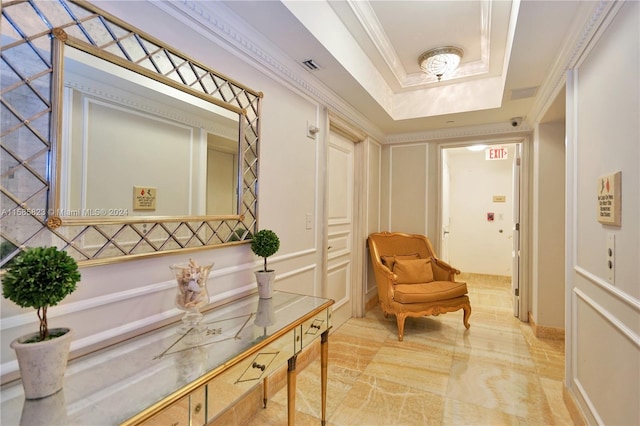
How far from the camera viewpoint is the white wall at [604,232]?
1200 millimetres

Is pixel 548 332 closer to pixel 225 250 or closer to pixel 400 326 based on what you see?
pixel 400 326

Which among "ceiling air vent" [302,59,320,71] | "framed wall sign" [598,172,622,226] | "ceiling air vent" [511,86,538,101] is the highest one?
"ceiling air vent" [511,86,538,101]

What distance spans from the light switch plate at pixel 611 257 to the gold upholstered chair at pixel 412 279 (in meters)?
1.66

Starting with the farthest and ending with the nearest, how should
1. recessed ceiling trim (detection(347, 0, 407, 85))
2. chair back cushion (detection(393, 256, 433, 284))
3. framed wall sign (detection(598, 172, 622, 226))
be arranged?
1. chair back cushion (detection(393, 256, 433, 284))
2. recessed ceiling trim (detection(347, 0, 407, 85))
3. framed wall sign (detection(598, 172, 622, 226))

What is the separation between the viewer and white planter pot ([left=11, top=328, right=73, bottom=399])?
0.74 metres

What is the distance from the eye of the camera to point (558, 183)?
294cm

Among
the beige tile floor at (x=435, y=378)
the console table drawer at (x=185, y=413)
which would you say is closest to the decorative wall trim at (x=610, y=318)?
the beige tile floor at (x=435, y=378)

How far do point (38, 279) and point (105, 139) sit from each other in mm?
565

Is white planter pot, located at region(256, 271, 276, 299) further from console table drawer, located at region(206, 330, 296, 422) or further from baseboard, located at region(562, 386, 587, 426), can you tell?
Result: baseboard, located at region(562, 386, 587, 426)

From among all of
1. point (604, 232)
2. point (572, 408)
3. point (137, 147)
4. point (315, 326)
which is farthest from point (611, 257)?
→ point (137, 147)

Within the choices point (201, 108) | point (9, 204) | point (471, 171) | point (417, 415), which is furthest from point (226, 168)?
point (471, 171)

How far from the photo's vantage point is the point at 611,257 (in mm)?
1377

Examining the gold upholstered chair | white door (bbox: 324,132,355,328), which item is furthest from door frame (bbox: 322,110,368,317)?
the gold upholstered chair

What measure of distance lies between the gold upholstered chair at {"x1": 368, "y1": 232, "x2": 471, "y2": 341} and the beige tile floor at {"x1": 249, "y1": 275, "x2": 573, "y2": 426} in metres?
0.28
